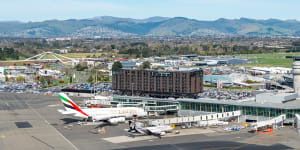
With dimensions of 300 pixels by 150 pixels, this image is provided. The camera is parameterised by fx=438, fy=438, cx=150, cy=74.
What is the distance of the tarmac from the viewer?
7344cm

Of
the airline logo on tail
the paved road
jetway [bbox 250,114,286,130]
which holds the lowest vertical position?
the paved road

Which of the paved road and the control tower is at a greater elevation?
the control tower

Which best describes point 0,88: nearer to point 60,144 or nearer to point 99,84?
point 99,84

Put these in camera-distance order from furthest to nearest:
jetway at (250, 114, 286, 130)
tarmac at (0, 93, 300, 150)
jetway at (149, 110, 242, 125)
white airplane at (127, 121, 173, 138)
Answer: jetway at (149, 110, 242, 125)
jetway at (250, 114, 286, 130)
white airplane at (127, 121, 173, 138)
tarmac at (0, 93, 300, 150)

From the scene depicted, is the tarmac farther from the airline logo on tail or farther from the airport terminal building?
the airport terminal building

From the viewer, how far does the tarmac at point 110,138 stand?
241ft

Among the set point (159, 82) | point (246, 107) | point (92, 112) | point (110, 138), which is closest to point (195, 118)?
point (246, 107)

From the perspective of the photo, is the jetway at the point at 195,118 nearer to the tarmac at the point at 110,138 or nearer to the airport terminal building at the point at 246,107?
the airport terminal building at the point at 246,107

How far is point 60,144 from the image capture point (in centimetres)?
7569

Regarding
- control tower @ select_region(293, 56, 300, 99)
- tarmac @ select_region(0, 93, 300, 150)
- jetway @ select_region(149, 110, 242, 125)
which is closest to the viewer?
tarmac @ select_region(0, 93, 300, 150)

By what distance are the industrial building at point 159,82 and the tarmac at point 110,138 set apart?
3245cm

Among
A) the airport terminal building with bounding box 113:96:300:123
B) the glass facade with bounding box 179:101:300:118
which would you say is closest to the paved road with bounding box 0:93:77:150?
the airport terminal building with bounding box 113:96:300:123

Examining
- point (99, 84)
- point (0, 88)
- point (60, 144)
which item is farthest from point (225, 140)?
point (0, 88)

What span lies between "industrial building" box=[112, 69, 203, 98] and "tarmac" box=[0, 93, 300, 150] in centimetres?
3245
